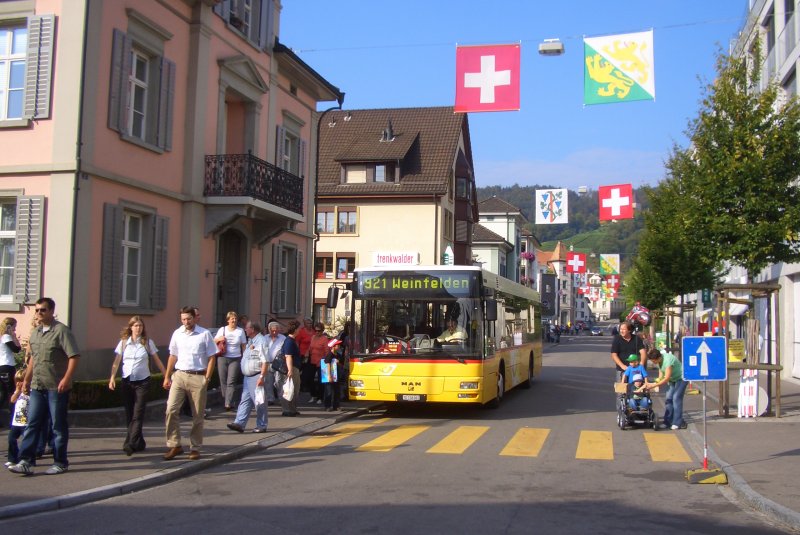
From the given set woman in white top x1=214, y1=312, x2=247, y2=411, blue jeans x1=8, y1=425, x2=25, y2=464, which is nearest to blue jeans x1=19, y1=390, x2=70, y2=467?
blue jeans x1=8, y1=425, x2=25, y2=464

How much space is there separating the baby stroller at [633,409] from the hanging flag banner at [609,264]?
3777 cm

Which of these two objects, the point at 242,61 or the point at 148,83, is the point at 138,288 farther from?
the point at 242,61

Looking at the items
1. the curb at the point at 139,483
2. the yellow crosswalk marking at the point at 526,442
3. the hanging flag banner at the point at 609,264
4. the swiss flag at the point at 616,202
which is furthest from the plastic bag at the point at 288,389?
the hanging flag banner at the point at 609,264

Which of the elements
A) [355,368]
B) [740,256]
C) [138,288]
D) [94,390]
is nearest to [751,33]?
[740,256]

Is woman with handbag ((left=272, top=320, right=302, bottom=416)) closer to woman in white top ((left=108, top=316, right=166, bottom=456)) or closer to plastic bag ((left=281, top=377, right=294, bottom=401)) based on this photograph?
plastic bag ((left=281, top=377, right=294, bottom=401))

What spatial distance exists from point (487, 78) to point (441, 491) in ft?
28.8

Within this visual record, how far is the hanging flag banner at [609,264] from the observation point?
51.9 metres

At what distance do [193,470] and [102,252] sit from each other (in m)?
6.39

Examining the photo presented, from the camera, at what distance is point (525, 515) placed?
7.75m

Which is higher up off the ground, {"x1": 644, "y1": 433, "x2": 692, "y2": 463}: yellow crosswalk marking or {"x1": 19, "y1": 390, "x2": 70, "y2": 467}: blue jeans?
{"x1": 19, "y1": 390, "x2": 70, "y2": 467}: blue jeans

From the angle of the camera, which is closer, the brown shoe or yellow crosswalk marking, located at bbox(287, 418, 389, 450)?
the brown shoe

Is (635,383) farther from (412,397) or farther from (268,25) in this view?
(268,25)

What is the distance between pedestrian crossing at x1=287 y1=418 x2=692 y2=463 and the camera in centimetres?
1179

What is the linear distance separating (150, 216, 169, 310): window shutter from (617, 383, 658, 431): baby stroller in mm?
9392
